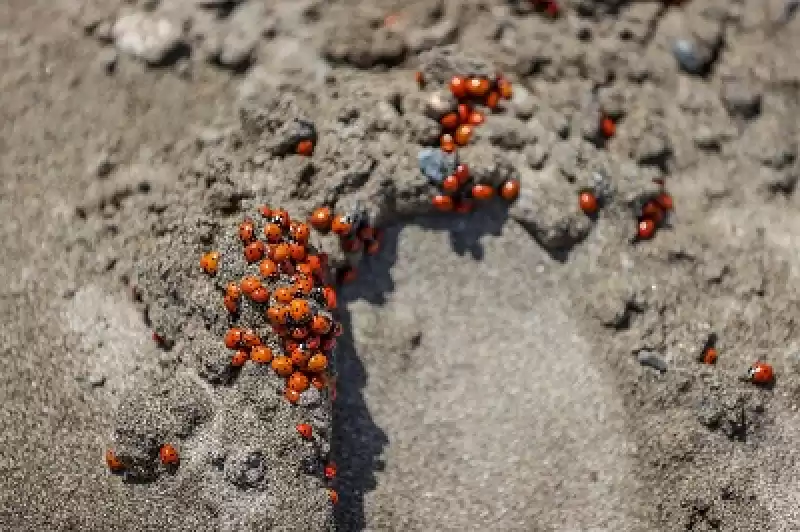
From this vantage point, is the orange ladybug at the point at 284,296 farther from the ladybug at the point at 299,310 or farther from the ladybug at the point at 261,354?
the ladybug at the point at 261,354

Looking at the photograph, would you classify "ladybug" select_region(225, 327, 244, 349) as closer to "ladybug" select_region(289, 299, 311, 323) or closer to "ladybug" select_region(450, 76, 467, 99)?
"ladybug" select_region(289, 299, 311, 323)

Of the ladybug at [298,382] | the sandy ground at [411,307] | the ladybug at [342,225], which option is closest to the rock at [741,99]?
the sandy ground at [411,307]

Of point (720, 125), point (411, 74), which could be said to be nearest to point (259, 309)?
point (411, 74)

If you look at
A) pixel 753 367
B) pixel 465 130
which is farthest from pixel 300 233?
pixel 753 367

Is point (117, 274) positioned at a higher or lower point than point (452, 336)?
higher

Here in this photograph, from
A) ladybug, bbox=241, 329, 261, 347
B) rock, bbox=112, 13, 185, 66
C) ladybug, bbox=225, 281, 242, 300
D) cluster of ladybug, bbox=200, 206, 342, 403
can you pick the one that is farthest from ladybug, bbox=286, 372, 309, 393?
rock, bbox=112, 13, 185, 66

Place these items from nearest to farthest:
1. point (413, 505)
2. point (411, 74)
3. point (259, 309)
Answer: point (259, 309) < point (413, 505) < point (411, 74)

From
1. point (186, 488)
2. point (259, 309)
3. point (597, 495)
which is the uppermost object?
point (259, 309)

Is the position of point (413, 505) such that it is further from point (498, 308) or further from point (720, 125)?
point (720, 125)
